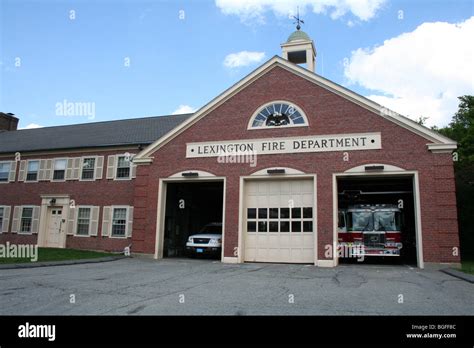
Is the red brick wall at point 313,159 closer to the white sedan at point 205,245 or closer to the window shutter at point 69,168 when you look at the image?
the white sedan at point 205,245

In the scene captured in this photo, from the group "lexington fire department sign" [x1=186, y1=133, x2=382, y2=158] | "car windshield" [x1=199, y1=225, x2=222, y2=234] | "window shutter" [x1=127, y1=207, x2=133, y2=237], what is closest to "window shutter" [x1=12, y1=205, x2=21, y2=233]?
"window shutter" [x1=127, y1=207, x2=133, y2=237]

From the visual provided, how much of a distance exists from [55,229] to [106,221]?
3.97m

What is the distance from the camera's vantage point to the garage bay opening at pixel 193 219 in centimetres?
1884

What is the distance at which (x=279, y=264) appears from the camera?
656 inches

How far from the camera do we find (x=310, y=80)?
1775 centimetres

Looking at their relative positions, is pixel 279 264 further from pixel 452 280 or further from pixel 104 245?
pixel 104 245

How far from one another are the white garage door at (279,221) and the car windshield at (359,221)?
240 centimetres

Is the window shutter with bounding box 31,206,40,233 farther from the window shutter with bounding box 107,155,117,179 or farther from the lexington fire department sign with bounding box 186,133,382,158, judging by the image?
the lexington fire department sign with bounding box 186,133,382,158

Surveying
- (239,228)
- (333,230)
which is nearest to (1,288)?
(239,228)

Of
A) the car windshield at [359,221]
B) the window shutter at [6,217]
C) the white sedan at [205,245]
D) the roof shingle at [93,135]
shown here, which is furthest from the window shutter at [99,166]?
the car windshield at [359,221]

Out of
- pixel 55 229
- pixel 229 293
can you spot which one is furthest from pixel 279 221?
pixel 55 229

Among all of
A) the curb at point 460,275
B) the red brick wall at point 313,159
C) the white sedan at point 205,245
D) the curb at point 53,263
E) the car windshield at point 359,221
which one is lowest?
the curb at point 53,263

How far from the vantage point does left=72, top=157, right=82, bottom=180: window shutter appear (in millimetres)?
24362

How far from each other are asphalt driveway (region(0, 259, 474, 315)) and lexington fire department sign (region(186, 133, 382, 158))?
5503mm
